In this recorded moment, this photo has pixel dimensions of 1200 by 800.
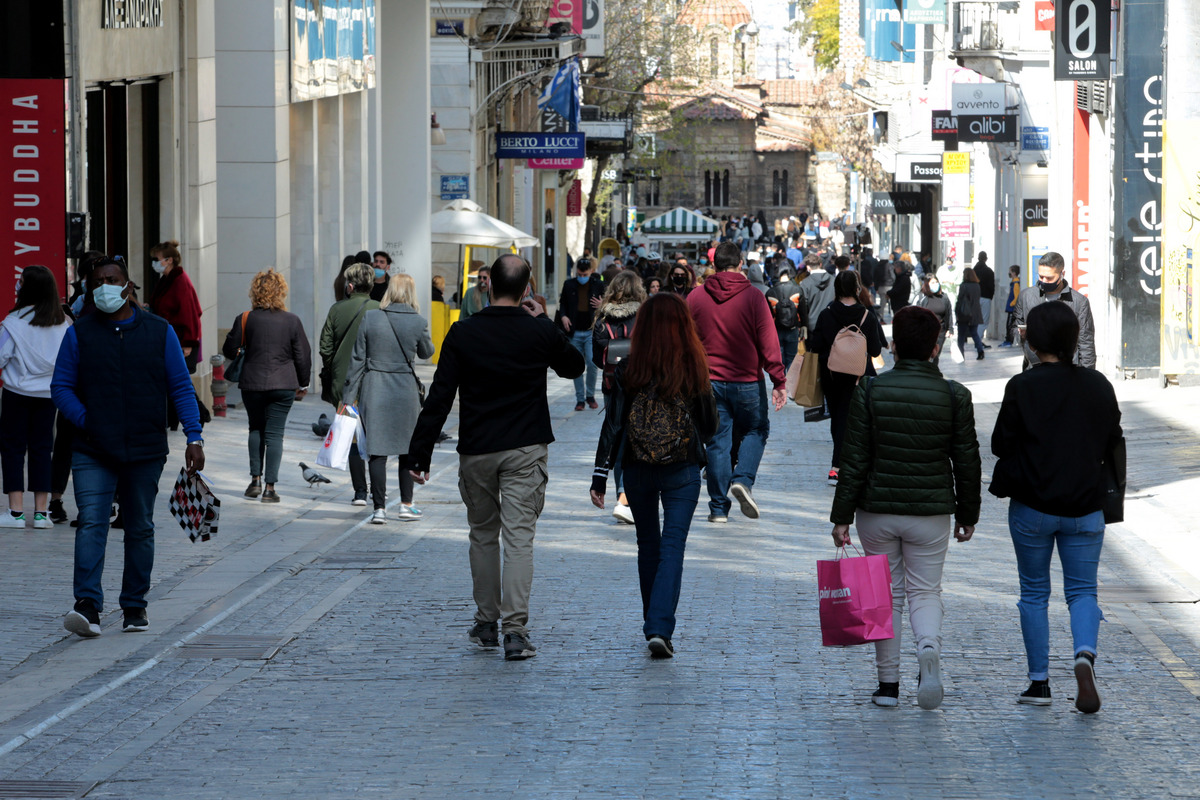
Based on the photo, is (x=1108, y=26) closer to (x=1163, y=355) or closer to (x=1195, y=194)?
(x=1195, y=194)

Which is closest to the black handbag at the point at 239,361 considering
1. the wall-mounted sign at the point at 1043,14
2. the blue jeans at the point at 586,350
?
the blue jeans at the point at 586,350

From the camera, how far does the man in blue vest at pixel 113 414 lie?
26.0 feet

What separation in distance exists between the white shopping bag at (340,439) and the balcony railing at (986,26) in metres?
23.4

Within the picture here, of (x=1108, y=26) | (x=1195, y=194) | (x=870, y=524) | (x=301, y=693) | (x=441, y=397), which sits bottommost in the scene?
(x=301, y=693)

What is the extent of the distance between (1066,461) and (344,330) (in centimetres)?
718

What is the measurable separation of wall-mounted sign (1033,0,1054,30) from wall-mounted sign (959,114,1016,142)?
2121 mm

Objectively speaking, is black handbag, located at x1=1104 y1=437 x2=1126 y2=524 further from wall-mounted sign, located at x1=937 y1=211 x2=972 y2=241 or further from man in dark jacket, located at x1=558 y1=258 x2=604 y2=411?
wall-mounted sign, located at x1=937 y1=211 x2=972 y2=241

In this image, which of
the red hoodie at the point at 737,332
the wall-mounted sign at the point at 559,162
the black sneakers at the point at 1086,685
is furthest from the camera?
the wall-mounted sign at the point at 559,162

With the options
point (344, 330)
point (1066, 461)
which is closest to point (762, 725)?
point (1066, 461)

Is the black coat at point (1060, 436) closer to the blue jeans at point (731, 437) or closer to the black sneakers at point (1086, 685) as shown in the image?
the black sneakers at point (1086, 685)

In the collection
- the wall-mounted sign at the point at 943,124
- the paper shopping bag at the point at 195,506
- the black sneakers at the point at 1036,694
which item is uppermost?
the wall-mounted sign at the point at 943,124

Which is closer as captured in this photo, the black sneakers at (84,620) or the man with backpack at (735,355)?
the black sneakers at (84,620)

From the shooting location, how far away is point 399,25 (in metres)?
28.2

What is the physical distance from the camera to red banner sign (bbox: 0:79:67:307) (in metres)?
12.6
